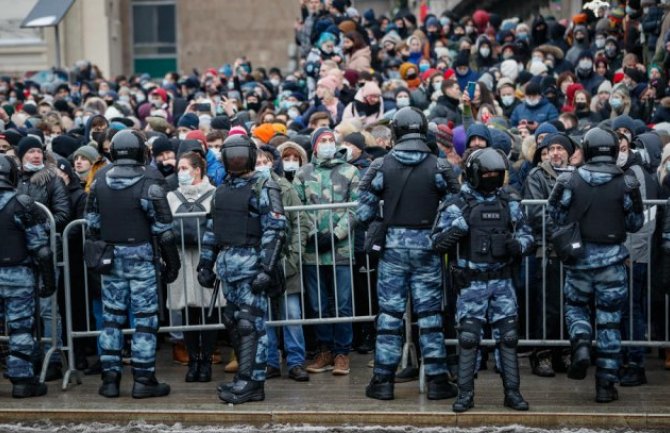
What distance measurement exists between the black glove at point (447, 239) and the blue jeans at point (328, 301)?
1.63 meters

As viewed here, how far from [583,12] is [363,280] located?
1164 centimetres

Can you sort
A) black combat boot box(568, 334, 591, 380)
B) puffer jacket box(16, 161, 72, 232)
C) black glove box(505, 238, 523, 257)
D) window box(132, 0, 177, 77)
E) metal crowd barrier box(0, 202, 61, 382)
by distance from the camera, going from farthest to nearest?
1. window box(132, 0, 177, 77)
2. puffer jacket box(16, 161, 72, 232)
3. metal crowd barrier box(0, 202, 61, 382)
4. black combat boot box(568, 334, 591, 380)
5. black glove box(505, 238, 523, 257)

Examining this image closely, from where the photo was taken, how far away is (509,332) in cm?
914

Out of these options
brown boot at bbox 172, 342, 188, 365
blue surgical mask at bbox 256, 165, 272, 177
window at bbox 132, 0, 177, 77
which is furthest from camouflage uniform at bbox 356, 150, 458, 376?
window at bbox 132, 0, 177, 77

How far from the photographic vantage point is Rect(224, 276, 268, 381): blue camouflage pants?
962 centimetres

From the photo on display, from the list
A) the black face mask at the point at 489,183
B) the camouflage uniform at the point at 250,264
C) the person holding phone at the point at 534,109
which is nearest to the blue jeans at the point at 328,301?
the camouflage uniform at the point at 250,264

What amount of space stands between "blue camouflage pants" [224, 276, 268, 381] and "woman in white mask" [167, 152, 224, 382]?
0.91 meters

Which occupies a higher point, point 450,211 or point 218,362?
point 450,211

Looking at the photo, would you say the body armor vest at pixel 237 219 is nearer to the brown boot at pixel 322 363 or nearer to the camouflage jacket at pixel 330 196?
the camouflage jacket at pixel 330 196

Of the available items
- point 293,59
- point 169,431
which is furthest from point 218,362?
point 293,59

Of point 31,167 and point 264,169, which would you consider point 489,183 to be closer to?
point 264,169

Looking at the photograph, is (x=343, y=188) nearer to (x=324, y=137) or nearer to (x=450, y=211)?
(x=324, y=137)

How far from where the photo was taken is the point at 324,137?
1066cm

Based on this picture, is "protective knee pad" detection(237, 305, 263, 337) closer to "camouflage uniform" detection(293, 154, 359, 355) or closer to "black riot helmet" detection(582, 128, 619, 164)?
"camouflage uniform" detection(293, 154, 359, 355)
